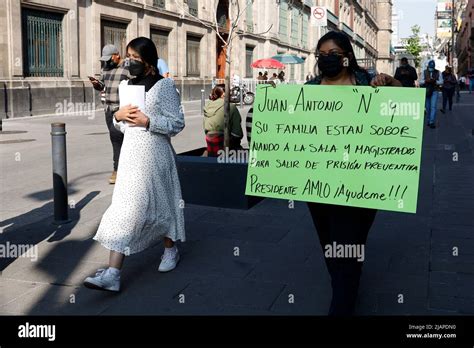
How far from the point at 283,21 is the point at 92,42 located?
2609cm

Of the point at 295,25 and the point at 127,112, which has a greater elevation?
the point at 295,25

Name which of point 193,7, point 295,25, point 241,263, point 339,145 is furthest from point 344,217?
point 295,25

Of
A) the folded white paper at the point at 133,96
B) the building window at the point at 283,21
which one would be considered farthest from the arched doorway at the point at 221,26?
the folded white paper at the point at 133,96

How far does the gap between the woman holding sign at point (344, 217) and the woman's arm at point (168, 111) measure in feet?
4.13

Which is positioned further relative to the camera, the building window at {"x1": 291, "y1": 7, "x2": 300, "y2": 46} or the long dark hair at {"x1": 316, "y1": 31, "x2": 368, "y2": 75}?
A: the building window at {"x1": 291, "y1": 7, "x2": 300, "y2": 46}

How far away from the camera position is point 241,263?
496cm

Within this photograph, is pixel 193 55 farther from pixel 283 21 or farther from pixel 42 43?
Answer: pixel 283 21

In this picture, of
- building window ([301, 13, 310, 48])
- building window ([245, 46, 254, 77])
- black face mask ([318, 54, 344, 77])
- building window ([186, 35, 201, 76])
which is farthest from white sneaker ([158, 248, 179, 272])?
building window ([301, 13, 310, 48])

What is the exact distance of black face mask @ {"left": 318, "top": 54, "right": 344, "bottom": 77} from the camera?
11.7ft

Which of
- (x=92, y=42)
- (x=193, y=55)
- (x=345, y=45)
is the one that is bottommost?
(x=345, y=45)

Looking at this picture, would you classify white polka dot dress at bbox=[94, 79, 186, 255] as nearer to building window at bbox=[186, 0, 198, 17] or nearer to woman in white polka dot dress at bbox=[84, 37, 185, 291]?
woman in white polka dot dress at bbox=[84, 37, 185, 291]
